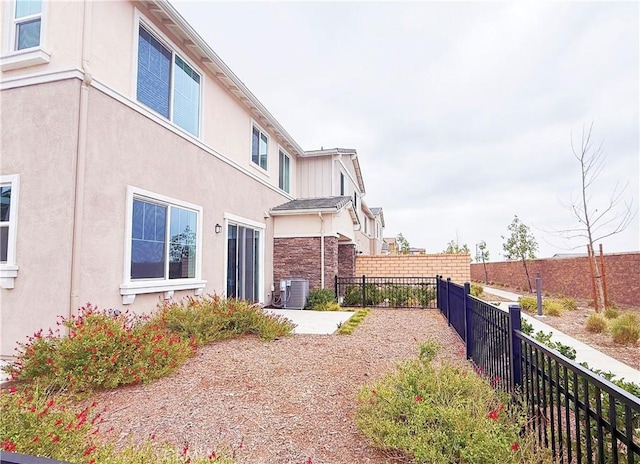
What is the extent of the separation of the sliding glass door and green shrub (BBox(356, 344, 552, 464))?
279 inches

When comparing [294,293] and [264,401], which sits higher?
[294,293]

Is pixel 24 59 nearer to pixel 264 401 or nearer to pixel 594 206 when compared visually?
pixel 264 401

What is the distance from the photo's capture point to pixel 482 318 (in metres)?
4.84

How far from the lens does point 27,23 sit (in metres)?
6.09

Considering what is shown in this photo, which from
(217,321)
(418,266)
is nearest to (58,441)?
(217,321)

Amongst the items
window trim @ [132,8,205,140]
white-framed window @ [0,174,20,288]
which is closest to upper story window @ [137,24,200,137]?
window trim @ [132,8,205,140]

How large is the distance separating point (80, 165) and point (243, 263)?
233 inches

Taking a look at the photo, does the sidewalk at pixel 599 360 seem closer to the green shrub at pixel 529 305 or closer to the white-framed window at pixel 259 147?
the green shrub at pixel 529 305

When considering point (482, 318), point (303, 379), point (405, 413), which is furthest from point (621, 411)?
point (303, 379)

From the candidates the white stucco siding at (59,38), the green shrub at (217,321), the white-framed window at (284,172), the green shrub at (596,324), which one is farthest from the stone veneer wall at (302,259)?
the white stucco siding at (59,38)

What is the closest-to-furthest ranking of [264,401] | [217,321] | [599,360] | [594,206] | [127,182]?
1. [264,401]
2. [599,360]
3. [127,182]
4. [217,321]
5. [594,206]

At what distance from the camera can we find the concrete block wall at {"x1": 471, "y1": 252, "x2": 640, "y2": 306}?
13.0 meters

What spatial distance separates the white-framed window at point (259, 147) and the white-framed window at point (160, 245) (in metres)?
4.06

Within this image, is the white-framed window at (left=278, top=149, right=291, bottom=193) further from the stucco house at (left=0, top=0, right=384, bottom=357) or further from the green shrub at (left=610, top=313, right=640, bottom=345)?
the green shrub at (left=610, top=313, right=640, bottom=345)
